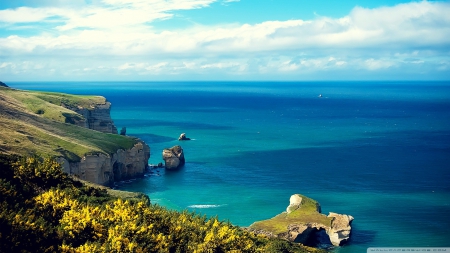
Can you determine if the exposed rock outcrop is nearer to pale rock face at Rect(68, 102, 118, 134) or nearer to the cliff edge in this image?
the cliff edge

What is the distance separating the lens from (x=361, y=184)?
289 feet

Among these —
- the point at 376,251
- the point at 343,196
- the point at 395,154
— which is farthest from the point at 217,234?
the point at 395,154

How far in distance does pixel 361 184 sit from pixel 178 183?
36875mm

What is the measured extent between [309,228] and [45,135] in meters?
51.1

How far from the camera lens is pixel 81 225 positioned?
98.9 ft

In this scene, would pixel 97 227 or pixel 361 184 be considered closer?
pixel 97 227

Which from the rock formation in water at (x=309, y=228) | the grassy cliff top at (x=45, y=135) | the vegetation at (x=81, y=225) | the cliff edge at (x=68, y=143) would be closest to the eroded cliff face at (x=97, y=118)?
the grassy cliff top at (x=45, y=135)

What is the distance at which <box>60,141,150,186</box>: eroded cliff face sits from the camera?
7738cm

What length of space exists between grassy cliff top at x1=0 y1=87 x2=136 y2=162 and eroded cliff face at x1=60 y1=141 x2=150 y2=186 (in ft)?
4.87

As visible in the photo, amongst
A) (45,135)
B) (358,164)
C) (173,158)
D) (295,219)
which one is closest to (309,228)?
(295,219)

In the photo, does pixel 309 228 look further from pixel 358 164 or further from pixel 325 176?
Result: pixel 358 164

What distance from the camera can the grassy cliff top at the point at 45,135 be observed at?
71.6 metres

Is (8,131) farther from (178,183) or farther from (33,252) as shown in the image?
(33,252)

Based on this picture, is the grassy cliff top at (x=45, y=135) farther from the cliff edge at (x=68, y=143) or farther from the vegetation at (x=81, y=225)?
the vegetation at (x=81, y=225)
